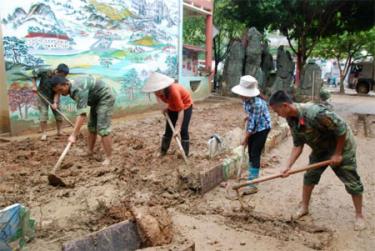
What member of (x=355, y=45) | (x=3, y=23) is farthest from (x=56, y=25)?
(x=355, y=45)

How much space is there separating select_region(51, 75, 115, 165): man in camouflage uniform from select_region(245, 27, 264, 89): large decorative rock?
1123 cm

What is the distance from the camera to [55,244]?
2855 mm

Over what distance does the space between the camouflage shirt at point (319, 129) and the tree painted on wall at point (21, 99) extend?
5263mm

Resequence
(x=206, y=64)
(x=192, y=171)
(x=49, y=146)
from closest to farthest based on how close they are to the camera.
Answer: (x=192, y=171) → (x=49, y=146) → (x=206, y=64)

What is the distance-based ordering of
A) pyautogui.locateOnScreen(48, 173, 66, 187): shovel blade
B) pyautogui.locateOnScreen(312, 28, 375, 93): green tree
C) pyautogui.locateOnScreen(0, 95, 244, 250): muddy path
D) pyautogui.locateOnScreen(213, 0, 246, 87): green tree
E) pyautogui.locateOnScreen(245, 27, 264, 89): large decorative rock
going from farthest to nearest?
pyautogui.locateOnScreen(312, 28, 375, 93): green tree
pyautogui.locateOnScreen(213, 0, 246, 87): green tree
pyautogui.locateOnScreen(245, 27, 264, 89): large decorative rock
pyautogui.locateOnScreen(48, 173, 66, 187): shovel blade
pyautogui.locateOnScreen(0, 95, 244, 250): muddy path

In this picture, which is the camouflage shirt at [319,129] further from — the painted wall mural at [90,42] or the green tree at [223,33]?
the green tree at [223,33]

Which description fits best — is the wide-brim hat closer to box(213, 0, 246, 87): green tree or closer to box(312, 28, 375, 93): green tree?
box(213, 0, 246, 87): green tree

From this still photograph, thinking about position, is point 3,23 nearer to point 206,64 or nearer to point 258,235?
point 258,235

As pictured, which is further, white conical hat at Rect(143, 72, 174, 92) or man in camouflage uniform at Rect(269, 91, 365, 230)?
white conical hat at Rect(143, 72, 174, 92)

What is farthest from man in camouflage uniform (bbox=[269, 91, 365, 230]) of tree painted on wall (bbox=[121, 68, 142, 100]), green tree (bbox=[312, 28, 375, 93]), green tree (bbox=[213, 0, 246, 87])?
green tree (bbox=[312, 28, 375, 93])

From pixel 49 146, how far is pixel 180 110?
251 cm

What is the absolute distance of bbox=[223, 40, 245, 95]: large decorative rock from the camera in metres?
15.6

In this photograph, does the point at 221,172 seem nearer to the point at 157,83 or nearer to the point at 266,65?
the point at 157,83

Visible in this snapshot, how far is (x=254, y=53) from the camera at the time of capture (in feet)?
50.7
